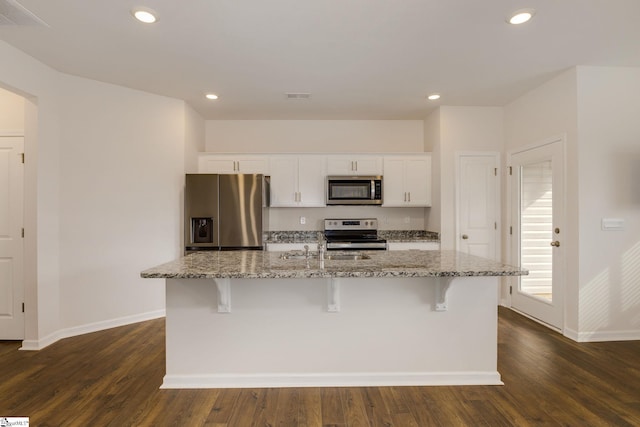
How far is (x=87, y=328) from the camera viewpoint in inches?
139

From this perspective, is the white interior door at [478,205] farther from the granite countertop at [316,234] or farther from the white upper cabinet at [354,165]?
the white upper cabinet at [354,165]

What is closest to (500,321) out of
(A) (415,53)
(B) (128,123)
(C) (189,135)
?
(A) (415,53)

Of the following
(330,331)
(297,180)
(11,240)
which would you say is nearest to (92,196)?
(11,240)

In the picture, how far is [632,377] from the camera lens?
2.49 meters

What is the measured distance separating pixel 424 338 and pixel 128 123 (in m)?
3.82

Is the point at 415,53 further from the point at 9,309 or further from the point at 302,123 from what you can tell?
the point at 9,309

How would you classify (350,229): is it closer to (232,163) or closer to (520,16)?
(232,163)

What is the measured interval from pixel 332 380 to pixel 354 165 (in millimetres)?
3001

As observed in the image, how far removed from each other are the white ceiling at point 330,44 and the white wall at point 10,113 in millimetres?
585

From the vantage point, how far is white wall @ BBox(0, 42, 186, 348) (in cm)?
313

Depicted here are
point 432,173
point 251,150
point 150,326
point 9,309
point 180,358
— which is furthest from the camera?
point 251,150

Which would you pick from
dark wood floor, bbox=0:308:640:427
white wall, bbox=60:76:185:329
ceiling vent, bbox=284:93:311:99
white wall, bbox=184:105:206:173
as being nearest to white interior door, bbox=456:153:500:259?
dark wood floor, bbox=0:308:640:427

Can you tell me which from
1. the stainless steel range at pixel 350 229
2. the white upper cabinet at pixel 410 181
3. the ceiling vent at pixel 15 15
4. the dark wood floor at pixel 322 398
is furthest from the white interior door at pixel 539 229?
the ceiling vent at pixel 15 15

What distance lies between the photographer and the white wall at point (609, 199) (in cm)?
322
